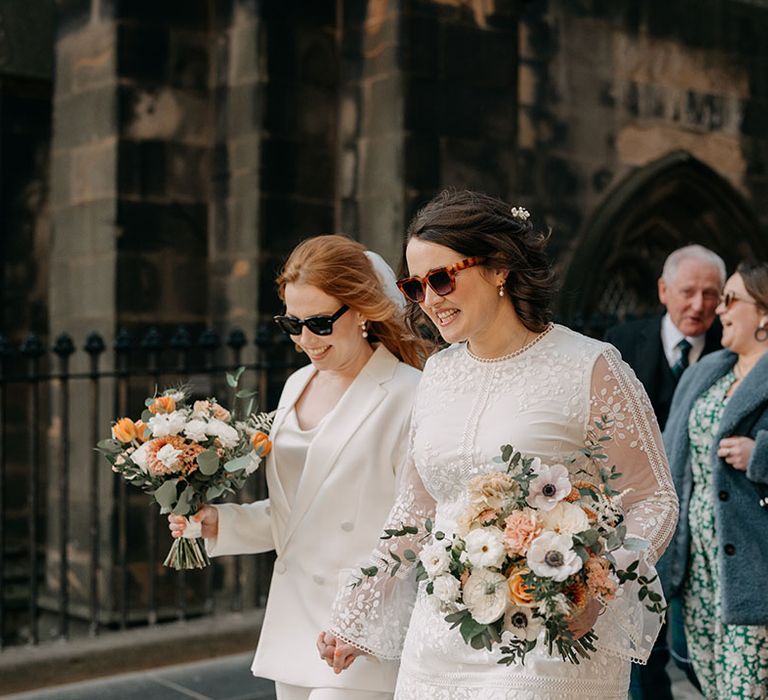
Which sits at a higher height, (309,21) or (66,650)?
(309,21)

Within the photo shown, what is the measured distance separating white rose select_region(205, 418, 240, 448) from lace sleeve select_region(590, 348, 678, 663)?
1.24 m

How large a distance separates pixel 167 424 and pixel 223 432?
170mm

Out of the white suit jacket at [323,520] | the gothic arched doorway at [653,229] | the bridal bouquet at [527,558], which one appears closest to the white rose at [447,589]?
the bridal bouquet at [527,558]

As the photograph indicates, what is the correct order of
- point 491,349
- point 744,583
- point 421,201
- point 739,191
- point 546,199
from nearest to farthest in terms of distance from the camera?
point 491,349 < point 744,583 < point 421,201 < point 546,199 < point 739,191

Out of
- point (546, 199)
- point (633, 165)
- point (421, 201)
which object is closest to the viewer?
point (421, 201)

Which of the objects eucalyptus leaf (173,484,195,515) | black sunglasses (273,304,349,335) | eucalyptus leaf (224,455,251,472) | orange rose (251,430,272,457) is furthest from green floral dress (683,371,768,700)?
eucalyptus leaf (173,484,195,515)

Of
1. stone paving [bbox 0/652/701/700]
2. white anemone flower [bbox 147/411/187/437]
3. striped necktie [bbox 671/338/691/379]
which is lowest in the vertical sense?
stone paving [bbox 0/652/701/700]

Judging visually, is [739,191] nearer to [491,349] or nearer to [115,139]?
[115,139]

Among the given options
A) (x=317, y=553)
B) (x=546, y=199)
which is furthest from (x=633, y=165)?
(x=317, y=553)

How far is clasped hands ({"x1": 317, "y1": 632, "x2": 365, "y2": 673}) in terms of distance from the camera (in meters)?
3.32

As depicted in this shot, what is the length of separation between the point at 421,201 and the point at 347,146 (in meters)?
0.88

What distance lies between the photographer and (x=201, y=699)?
6.41 m

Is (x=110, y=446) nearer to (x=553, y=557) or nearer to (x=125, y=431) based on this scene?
(x=125, y=431)

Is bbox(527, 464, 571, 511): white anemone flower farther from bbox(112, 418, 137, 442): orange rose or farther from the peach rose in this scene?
bbox(112, 418, 137, 442): orange rose
